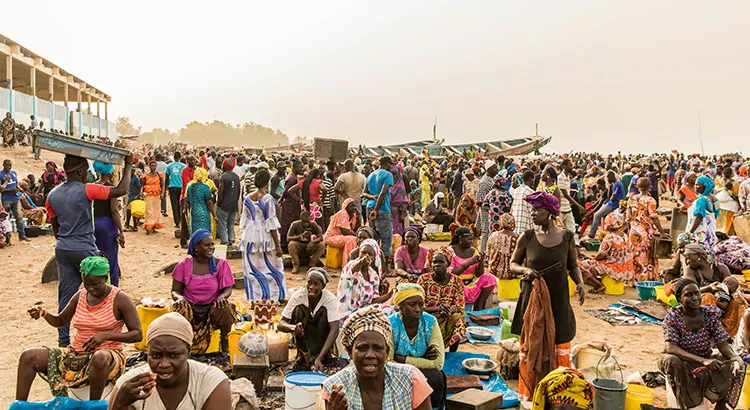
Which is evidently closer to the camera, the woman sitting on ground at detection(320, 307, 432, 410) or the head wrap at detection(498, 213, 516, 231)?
the woman sitting on ground at detection(320, 307, 432, 410)

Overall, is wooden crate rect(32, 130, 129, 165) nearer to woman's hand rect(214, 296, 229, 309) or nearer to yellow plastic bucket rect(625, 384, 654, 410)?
woman's hand rect(214, 296, 229, 309)

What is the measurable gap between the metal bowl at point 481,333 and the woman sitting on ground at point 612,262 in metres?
2.96

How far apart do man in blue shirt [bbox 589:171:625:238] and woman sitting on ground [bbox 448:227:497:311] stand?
16.7ft

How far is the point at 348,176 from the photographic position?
10516 mm

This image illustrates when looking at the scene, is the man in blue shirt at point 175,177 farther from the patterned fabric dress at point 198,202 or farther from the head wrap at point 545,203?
the head wrap at point 545,203

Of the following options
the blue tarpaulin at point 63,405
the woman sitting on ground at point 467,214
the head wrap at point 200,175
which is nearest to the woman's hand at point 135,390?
the blue tarpaulin at point 63,405

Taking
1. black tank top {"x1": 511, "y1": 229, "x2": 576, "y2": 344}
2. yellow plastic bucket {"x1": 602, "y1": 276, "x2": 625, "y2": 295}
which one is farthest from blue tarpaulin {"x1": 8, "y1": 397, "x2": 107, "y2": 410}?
yellow plastic bucket {"x1": 602, "y1": 276, "x2": 625, "y2": 295}

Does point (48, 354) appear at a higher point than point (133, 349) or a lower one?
higher

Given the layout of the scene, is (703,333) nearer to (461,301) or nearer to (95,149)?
(461,301)

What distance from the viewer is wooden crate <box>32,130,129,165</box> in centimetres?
455

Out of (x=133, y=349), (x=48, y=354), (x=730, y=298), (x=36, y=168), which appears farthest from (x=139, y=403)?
(x=36, y=168)

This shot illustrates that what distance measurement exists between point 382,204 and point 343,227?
76 centimetres

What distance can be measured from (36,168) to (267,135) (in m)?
157

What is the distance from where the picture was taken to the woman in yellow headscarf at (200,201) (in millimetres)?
10336
